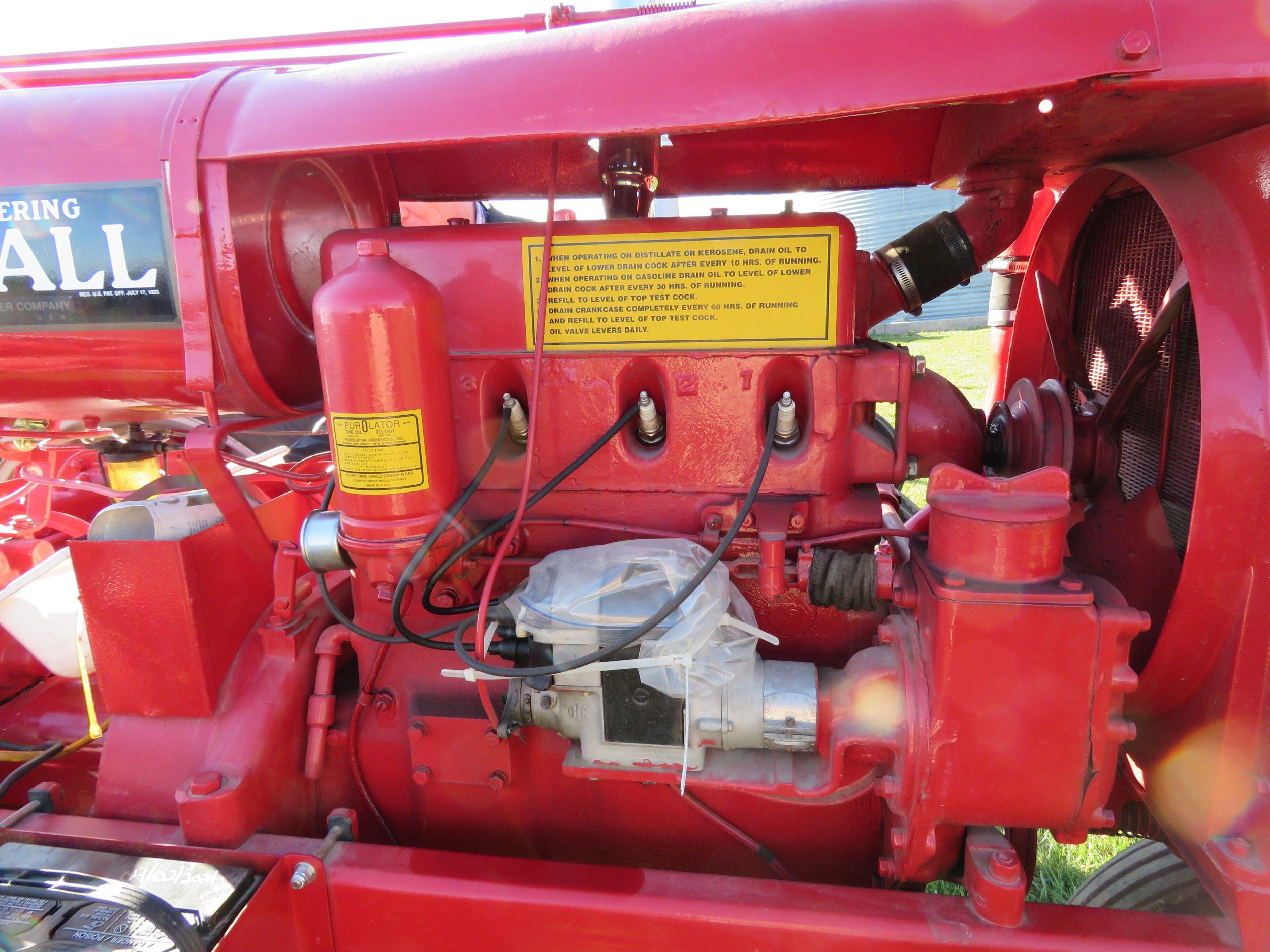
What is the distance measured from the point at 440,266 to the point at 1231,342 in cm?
116

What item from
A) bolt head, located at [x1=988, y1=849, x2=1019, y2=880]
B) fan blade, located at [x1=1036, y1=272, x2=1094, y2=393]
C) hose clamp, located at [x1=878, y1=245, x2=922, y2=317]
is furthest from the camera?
fan blade, located at [x1=1036, y1=272, x2=1094, y2=393]

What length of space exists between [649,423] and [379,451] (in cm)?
44

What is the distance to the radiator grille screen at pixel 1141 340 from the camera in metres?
1.25

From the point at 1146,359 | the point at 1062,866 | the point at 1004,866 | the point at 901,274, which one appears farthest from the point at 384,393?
the point at 1062,866

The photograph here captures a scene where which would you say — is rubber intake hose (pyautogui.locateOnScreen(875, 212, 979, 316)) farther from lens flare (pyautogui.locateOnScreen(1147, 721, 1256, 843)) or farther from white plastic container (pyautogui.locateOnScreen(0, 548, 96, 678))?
white plastic container (pyautogui.locateOnScreen(0, 548, 96, 678))

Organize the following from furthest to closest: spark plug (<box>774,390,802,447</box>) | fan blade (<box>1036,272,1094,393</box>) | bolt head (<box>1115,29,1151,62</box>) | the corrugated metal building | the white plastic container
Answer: the corrugated metal building, the white plastic container, fan blade (<box>1036,272,1094,393</box>), spark plug (<box>774,390,802,447</box>), bolt head (<box>1115,29,1151,62</box>)

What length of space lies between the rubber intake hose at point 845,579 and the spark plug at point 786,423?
0.63ft

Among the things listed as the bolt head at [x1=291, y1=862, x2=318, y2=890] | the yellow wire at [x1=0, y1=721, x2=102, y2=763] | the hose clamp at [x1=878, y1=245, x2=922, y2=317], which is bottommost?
the yellow wire at [x1=0, y1=721, x2=102, y2=763]

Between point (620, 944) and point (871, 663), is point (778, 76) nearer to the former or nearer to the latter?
point (871, 663)

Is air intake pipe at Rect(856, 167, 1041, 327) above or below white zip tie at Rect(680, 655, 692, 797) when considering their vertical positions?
above

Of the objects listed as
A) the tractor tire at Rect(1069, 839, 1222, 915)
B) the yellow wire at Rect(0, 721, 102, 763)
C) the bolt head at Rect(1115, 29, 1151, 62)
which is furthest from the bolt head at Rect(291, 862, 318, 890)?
the bolt head at Rect(1115, 29, 1151, 62)

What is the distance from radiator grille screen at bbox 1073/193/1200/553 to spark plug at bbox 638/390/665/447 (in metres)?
0.78

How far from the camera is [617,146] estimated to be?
4.50 feet

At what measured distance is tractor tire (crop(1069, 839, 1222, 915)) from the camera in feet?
4.21
